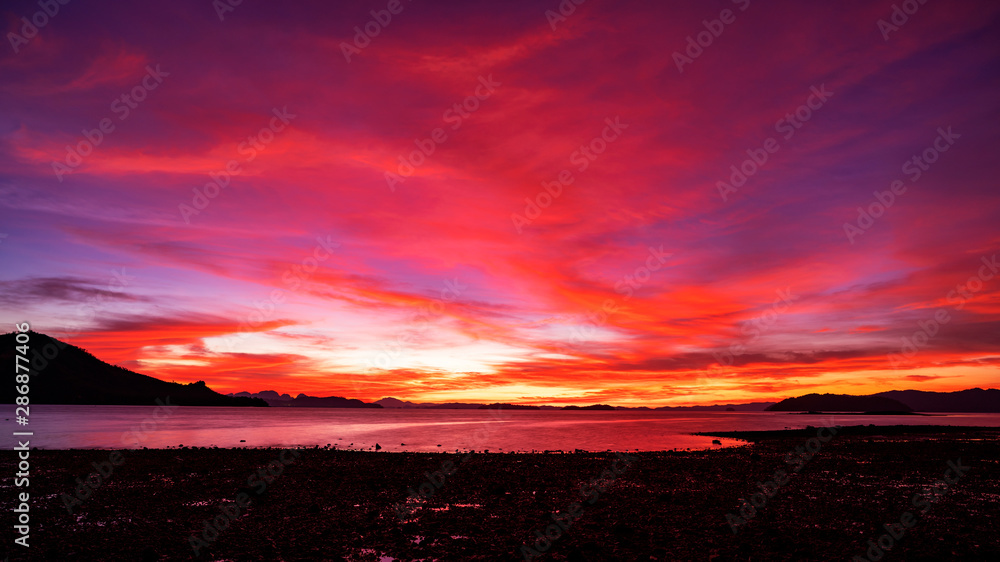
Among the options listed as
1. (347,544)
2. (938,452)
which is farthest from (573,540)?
(938,452)

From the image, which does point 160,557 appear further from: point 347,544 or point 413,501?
point 413,501

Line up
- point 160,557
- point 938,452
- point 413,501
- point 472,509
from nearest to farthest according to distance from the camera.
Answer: point 160,557 < point 472,509 < point 413,501 < point 938,452

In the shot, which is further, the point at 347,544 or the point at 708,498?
the point at 708,498

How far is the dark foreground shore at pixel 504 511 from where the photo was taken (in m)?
14.4

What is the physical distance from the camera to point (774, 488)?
79.9 ft

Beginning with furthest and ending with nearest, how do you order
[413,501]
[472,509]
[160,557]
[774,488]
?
1. [774,488]
2. [413,501]
3. [472,509]
4. [160,557]

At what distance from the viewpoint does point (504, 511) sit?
19297 millimetres

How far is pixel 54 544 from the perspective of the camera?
48.2 ft

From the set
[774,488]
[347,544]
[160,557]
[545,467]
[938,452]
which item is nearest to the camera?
[160,557]

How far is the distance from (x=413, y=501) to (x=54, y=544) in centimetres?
1147

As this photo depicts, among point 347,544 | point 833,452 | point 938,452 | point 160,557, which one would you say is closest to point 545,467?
point 347,544

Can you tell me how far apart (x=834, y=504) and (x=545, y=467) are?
16454 mm

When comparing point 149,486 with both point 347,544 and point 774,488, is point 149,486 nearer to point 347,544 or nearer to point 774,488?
point 347,544

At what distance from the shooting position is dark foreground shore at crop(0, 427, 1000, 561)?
1443 centimetres
